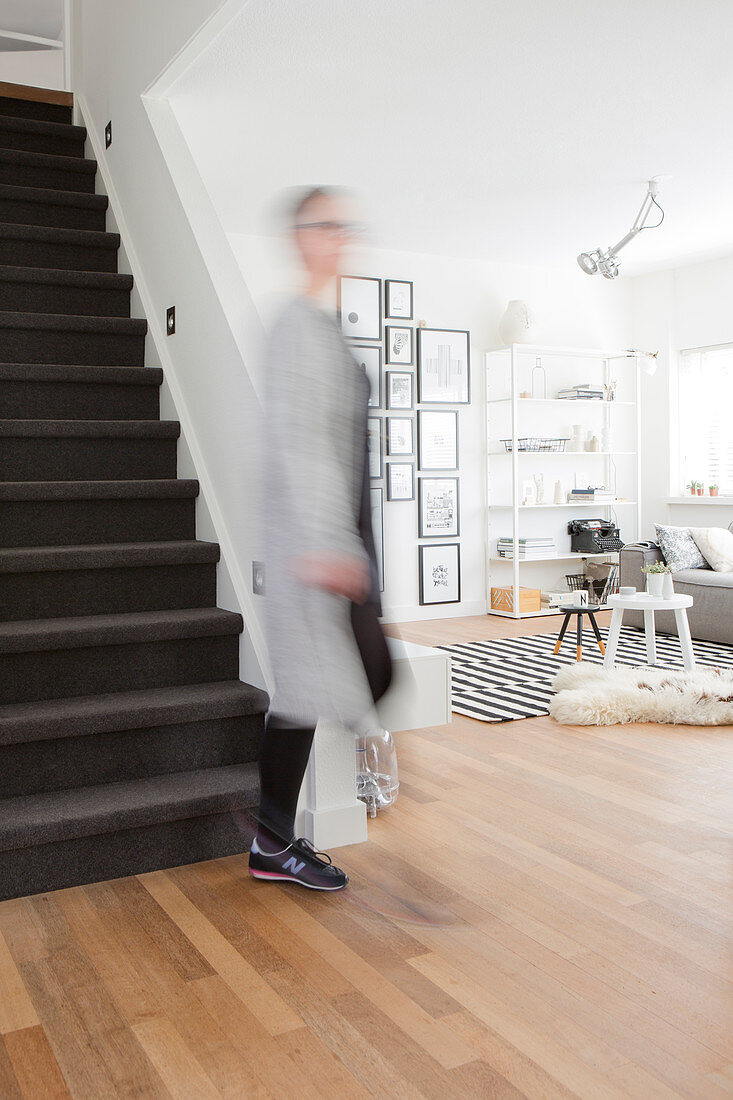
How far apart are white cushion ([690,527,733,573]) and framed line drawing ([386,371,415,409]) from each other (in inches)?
91.4

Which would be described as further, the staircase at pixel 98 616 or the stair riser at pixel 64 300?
the stair riser at pixel 64 300

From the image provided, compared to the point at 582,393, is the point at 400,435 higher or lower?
lower

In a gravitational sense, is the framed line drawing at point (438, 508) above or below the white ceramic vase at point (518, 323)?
below

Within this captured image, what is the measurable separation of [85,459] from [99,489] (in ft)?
0.93

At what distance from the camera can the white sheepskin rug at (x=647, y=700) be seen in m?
4.09

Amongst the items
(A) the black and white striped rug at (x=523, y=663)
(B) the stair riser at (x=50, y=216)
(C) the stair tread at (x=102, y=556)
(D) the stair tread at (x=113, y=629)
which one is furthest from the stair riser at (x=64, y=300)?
(A) the black and white striped rug at (x=523, y=663)

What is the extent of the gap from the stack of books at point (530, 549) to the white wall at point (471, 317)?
185mm

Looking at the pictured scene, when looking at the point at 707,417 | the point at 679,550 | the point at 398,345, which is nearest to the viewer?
the point at 679,550

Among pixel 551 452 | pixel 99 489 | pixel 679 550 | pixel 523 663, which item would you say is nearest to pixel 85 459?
pixel 99 489

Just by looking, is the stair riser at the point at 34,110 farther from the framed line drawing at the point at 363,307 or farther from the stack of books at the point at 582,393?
the stack of books at the point at 582,393

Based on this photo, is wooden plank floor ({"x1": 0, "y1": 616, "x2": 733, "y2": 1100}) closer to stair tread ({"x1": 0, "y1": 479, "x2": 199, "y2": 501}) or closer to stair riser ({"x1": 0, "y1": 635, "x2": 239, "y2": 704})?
stair riser ({"x1": 0, "y1": 635, "x2": 239, "y2": 704})

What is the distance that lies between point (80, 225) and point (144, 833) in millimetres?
3061

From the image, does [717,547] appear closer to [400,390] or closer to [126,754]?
[400,390]

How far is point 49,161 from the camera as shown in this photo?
4.52m
